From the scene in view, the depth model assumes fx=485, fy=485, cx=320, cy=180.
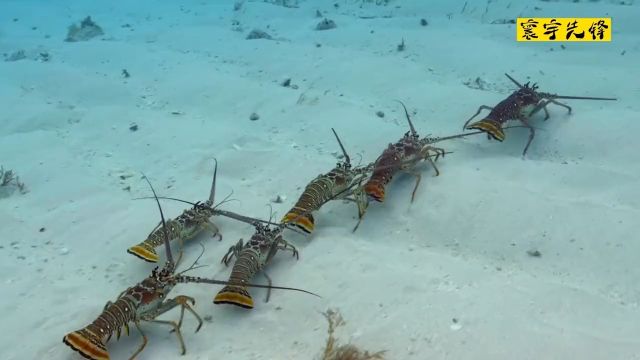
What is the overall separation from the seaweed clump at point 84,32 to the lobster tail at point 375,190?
37.2 feet

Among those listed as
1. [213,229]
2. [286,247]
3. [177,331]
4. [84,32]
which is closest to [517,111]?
[286,247]

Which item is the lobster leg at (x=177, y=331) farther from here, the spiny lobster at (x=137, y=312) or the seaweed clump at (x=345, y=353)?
the seaweed clump at (x=345, y=353)

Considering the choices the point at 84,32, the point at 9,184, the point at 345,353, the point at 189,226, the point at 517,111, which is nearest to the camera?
the point at 345,353

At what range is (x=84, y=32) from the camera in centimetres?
1343

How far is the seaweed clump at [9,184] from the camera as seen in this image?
622 centimetres

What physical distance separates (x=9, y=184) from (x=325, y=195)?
13.9ft

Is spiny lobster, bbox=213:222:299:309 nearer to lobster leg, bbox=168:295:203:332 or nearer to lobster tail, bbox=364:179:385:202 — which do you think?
lobster leg, bbox=168:295:203:332

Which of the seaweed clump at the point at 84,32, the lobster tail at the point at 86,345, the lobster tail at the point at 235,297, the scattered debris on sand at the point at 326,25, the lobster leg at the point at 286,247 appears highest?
the lobster tail at the point at 86,345

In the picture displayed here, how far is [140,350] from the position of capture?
3713 mm

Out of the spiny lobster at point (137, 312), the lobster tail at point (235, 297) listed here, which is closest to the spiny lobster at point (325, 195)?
the spiny lobster at point (137, 312)

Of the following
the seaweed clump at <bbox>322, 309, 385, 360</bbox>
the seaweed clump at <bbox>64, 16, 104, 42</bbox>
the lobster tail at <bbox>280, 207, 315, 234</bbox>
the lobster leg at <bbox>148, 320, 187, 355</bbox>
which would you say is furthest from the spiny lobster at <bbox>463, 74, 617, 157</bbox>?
the seaweed clump at <bbox>64, 16, 104, 42</bbox>

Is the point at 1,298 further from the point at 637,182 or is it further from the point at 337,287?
the point at 637,182

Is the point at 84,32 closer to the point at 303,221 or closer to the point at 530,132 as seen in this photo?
the point at 303,221

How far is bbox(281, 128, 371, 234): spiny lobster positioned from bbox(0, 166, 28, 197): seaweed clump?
3742mm
